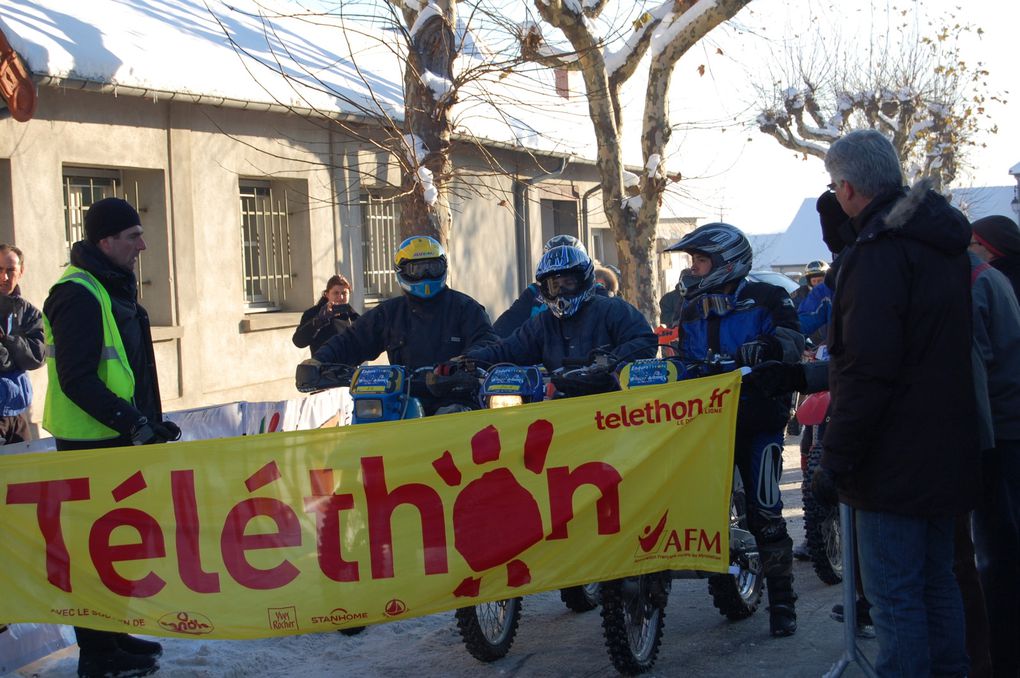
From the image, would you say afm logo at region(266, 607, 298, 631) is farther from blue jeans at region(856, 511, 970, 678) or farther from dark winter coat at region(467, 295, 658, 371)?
blue jeans at region(856, 511, 970, 678)

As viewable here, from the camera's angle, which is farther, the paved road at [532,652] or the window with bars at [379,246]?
the window with bars at [379,246]

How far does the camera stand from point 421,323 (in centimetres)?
741

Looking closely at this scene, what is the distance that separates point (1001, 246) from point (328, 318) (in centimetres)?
727

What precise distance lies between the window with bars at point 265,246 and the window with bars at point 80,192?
230cm

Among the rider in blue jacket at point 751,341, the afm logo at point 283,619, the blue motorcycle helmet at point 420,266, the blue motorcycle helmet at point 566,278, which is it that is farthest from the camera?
the blue motorcycle helmet at point 420,266

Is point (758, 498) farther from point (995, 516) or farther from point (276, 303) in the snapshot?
point (276, 303)

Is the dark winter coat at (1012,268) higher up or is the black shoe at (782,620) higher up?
the dark winter coat at (1012,268)

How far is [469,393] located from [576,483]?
1547mm

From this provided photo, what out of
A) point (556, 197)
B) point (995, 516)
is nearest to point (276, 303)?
point (556, 197)

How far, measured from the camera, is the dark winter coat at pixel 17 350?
781 centimetres

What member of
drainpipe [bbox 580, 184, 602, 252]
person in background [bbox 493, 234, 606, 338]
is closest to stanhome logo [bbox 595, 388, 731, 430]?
person in background [bbox 493, 234, 606, 338]

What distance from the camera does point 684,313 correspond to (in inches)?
248

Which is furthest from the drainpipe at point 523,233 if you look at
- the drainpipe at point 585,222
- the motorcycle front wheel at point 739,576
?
the motorcycle front wheel at point 739,576

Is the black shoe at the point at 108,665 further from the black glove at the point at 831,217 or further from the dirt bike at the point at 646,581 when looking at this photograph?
the black glove at the point at 831,217
